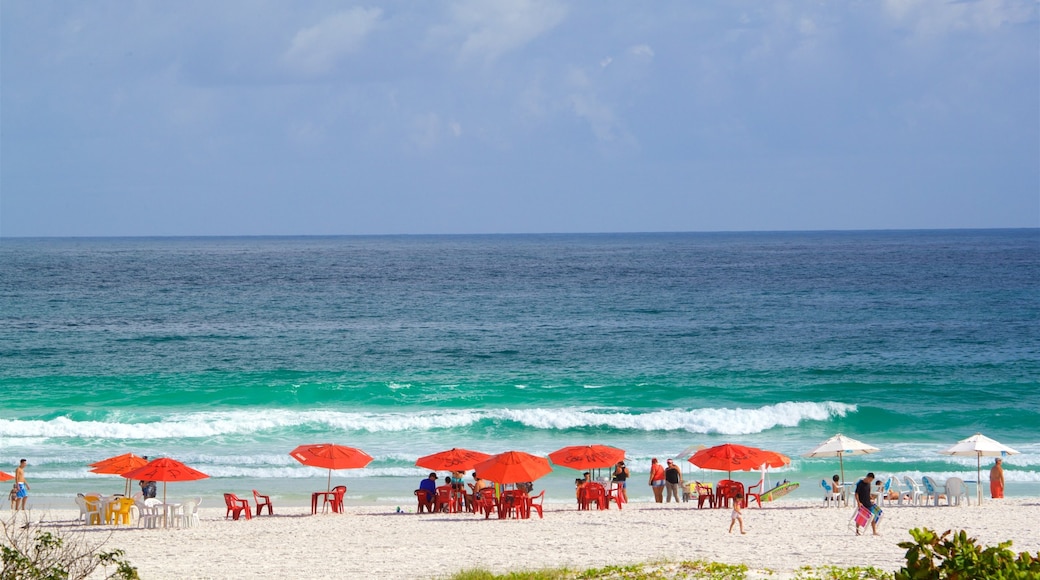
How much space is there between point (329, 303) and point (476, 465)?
47.3 meters

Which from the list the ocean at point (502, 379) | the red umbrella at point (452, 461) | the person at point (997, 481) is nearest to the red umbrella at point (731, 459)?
the ocean at point (502, 379)

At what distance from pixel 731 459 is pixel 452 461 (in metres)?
5.88

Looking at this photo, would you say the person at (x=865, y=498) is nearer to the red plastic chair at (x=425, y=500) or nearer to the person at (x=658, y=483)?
the person at (x=658, y=483)

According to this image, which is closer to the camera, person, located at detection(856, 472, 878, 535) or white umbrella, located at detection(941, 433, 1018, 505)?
person, located at detection(856, 472, 878, 535)

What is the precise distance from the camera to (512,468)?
20156 millimetres

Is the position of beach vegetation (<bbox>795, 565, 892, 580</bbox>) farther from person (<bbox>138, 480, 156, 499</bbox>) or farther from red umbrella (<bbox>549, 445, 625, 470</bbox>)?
person (<bbox>138, 480, 156, 499</bbox>)

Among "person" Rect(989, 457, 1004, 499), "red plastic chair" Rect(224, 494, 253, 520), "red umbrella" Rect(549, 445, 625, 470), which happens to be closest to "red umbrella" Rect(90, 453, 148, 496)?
"red plastic chair" Rect(224, 494, 253, 520)

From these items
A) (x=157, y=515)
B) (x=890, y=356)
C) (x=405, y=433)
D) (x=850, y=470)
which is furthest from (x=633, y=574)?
(x=890, y=356)

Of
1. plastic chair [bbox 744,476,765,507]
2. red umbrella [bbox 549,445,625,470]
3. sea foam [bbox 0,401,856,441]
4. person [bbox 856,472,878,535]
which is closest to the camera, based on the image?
person [bbox 856,472,878,535]

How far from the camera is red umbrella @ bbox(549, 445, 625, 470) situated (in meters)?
21.5

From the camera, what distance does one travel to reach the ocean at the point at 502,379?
2805cm

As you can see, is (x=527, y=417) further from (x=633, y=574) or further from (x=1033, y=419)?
(x=633, y=574)

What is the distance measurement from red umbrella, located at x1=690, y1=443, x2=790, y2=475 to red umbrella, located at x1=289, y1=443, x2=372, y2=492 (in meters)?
7.08

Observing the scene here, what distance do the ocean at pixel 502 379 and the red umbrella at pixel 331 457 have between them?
2.53 m
